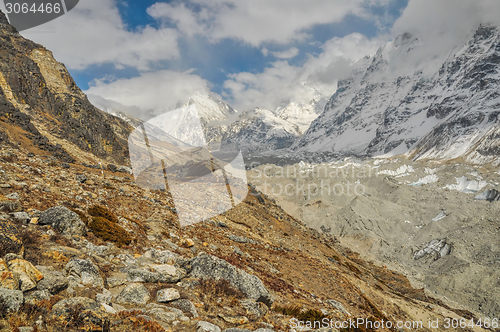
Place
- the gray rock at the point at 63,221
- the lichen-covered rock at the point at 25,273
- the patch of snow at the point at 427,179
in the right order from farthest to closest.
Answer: the patch of snow at the point at 427,179 → the gray rock at the point at 63,221 → the lichen-covered rock at the point at 25,273

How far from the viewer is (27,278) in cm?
572

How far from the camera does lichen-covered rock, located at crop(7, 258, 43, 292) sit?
5.62 metres

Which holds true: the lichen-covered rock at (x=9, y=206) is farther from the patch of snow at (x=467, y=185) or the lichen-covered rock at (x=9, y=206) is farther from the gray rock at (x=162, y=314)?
the patch of snow at (x=467, y=185)

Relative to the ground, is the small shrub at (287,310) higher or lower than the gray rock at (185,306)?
lower

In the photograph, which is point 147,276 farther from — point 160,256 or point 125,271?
point 160,256

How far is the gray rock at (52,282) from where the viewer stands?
6018 millimetres

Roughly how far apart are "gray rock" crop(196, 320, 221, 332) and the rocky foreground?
0.14ft

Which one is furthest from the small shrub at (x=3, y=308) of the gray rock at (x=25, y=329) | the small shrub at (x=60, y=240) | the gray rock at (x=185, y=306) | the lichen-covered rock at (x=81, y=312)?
the small shrub at (x=60, y=240)

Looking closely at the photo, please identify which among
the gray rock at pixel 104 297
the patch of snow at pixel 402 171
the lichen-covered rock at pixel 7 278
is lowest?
the gray rock at pixel 104 297

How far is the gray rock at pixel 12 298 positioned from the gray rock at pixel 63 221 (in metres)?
4.77

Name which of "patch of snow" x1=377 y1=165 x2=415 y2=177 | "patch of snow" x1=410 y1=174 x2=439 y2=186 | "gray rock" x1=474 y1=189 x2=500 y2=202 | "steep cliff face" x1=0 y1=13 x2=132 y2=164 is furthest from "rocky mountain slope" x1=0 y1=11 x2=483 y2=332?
"patch of snow" x1=377 y1=165 x2=415 y2=177

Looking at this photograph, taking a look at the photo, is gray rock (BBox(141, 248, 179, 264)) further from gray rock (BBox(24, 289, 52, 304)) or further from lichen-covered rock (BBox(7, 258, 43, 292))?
gray rock (BBox(24, 289, 52, 304))

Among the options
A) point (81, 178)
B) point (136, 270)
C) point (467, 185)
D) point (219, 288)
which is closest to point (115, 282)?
point (136, 270)

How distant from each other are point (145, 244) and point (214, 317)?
5519mm
